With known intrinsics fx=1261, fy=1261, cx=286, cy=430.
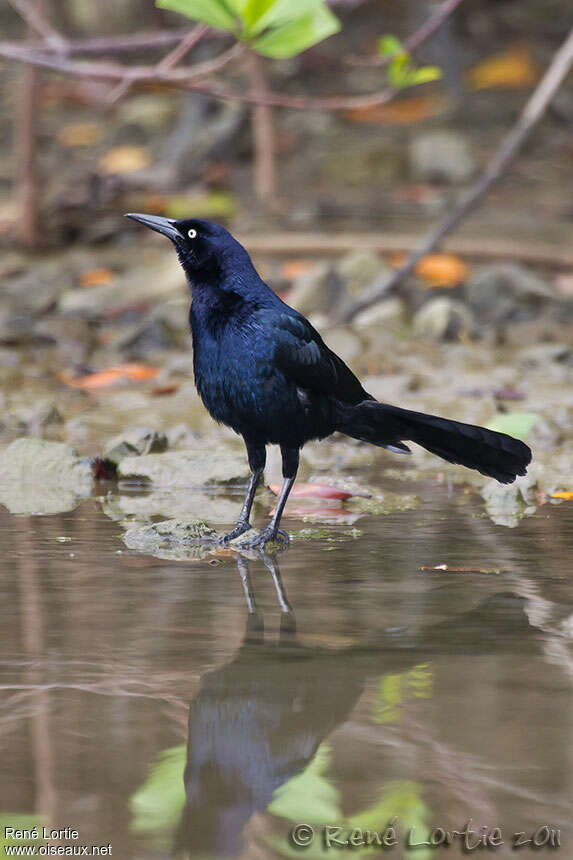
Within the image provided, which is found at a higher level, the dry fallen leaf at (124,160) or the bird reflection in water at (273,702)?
the dry fallen leaf at (124,160)

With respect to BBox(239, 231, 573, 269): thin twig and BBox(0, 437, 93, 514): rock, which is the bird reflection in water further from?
BBox(239, 231, 573, 269): thin twig

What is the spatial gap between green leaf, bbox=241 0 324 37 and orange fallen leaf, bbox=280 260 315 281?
4610 millimetres

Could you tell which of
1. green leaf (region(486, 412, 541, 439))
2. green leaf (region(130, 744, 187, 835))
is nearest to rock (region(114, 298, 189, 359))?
green leaf (region(486, 412, 541, 439))

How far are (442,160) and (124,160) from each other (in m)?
2.46

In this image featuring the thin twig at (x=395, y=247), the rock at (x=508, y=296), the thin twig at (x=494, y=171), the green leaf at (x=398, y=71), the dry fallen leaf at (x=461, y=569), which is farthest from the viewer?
the thin twig at (x=395, y=247)

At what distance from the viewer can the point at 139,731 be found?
2098 millimetres

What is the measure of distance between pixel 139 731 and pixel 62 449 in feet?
7.70

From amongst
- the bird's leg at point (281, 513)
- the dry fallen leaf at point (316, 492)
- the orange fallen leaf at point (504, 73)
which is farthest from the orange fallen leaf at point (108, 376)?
the orange fallen leaf at point (504, 73)

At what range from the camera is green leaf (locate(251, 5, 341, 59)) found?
9.66ft

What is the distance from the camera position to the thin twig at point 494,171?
587 cm

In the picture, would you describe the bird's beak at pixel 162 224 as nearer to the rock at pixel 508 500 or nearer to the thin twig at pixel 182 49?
the thin twig at pixel 182 49

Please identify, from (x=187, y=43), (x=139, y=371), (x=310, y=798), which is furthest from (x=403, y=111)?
(x=310, y=798)

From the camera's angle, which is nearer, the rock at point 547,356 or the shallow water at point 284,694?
the shallow water at point 284,694

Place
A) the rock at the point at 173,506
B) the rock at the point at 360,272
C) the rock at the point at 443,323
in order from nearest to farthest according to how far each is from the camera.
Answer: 1. the rock at the point at 173,506
2. the rock at the point at 443,323
3. the rock at the point at 360,272
